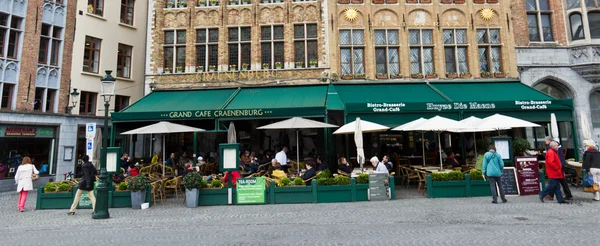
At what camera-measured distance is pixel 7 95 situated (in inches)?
566

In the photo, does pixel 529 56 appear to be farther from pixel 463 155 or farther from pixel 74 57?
pixel 74 57

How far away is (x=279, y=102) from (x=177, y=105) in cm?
446

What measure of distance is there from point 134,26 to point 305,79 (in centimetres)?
1055

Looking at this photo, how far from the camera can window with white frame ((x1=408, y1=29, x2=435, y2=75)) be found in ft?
51.0

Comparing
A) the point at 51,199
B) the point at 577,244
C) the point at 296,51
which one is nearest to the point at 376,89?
the point at 296,51

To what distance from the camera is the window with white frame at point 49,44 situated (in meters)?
15.5

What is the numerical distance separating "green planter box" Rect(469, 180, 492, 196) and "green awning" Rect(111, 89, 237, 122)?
9.36m

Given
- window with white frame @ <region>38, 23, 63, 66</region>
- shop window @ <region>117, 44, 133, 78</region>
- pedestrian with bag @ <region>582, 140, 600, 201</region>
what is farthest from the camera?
shop window @ <region>117, 44, 133, 78</region>

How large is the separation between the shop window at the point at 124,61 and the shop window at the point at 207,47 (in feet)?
15.7

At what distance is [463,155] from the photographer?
13148 mm

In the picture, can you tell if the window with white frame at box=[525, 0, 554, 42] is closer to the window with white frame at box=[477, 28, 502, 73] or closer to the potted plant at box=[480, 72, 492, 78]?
the window with white frame at box=[477, 28, 502, 73]

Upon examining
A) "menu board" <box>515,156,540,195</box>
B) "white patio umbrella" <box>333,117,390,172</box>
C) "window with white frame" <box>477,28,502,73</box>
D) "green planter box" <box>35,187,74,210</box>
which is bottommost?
"green planter box" <box>35,187,74,210</box>

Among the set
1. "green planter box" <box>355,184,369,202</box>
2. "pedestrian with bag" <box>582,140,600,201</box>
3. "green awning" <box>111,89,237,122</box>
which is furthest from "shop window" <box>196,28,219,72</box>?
"pedestrian with bag" <box>582,140,600,201</box>

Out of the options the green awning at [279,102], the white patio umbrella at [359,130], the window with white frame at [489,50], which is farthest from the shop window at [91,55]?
the window with white frame at [489,50]
